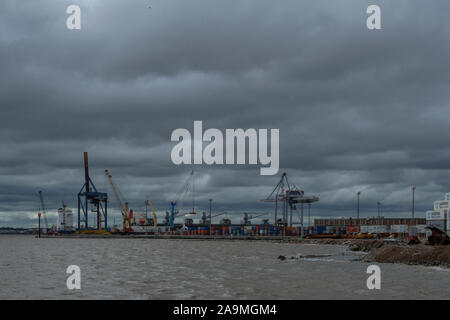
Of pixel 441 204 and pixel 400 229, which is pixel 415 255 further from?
pixel 400 229

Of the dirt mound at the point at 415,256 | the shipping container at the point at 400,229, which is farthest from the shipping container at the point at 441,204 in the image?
the dirt mound at the point at 415,256

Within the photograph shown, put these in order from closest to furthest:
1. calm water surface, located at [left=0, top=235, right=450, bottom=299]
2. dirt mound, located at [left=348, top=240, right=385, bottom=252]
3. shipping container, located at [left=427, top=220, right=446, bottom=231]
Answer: calm water surface, located at [left=0, top=235, right=450, bottom=299], dirt mound, located at [left=348, top=240, right=385, bottom=252], shipping container, located at [left=427, top=220, right=446, bottom=231]

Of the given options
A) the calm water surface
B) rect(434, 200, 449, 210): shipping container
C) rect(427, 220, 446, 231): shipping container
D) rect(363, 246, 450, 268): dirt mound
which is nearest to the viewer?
the calm water surface

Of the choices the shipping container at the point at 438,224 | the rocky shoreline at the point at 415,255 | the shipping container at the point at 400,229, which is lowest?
the shipping container at the point at 400,229

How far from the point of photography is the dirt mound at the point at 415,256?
5566cm

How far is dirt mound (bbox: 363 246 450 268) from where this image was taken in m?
55.7

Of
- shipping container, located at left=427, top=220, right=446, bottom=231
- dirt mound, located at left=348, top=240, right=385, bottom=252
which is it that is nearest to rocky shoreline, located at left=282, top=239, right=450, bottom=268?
dirt mound, located at left=348, top=240, right=385, bottom=252

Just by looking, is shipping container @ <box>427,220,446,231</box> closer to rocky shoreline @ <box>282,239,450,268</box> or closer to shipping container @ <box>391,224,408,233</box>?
shipping container @ <box>391,224,408,233</box>

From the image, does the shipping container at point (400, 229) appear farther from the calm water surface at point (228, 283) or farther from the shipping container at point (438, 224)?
the calm water surface at point (228, 283)

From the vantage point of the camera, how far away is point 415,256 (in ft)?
193

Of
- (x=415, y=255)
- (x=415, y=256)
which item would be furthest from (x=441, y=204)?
(x=415, y=256)
